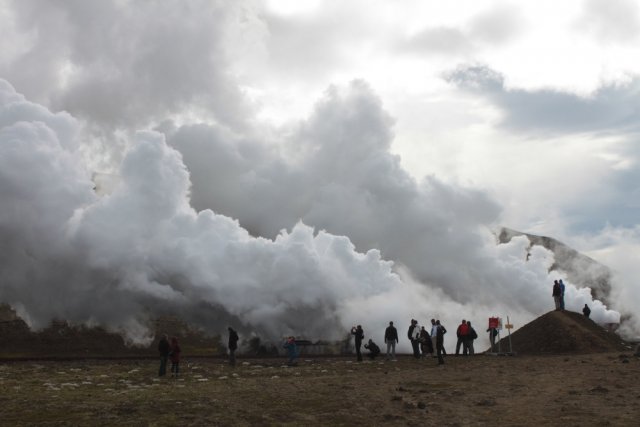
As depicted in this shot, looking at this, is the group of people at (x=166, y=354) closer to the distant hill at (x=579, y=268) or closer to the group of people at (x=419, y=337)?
the group of people at (x=419, y=337)

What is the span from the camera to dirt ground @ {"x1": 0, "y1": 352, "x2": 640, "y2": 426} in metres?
15.7

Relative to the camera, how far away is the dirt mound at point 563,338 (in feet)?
133

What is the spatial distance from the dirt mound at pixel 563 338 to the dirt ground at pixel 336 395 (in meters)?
10.2

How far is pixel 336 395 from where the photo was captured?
19.9m

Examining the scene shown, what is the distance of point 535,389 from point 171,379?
15.0 m

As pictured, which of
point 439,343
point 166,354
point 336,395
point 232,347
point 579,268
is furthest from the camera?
point 579,268

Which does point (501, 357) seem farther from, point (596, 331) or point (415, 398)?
point (415, 398)

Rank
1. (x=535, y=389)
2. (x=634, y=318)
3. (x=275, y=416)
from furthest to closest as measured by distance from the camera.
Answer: (x=634, y=318), (x=535, y=389), (x=275, y=416)

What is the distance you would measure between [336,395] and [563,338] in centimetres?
2781

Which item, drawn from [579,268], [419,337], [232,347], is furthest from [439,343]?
[579,268]

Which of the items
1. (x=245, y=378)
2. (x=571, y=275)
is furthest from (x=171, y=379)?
(x=571, y=275)

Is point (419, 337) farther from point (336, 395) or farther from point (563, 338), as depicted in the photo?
point (336, 395)

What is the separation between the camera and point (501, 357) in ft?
118

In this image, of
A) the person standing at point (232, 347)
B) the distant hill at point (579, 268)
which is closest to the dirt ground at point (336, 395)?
the person standing at point (232, 347)
